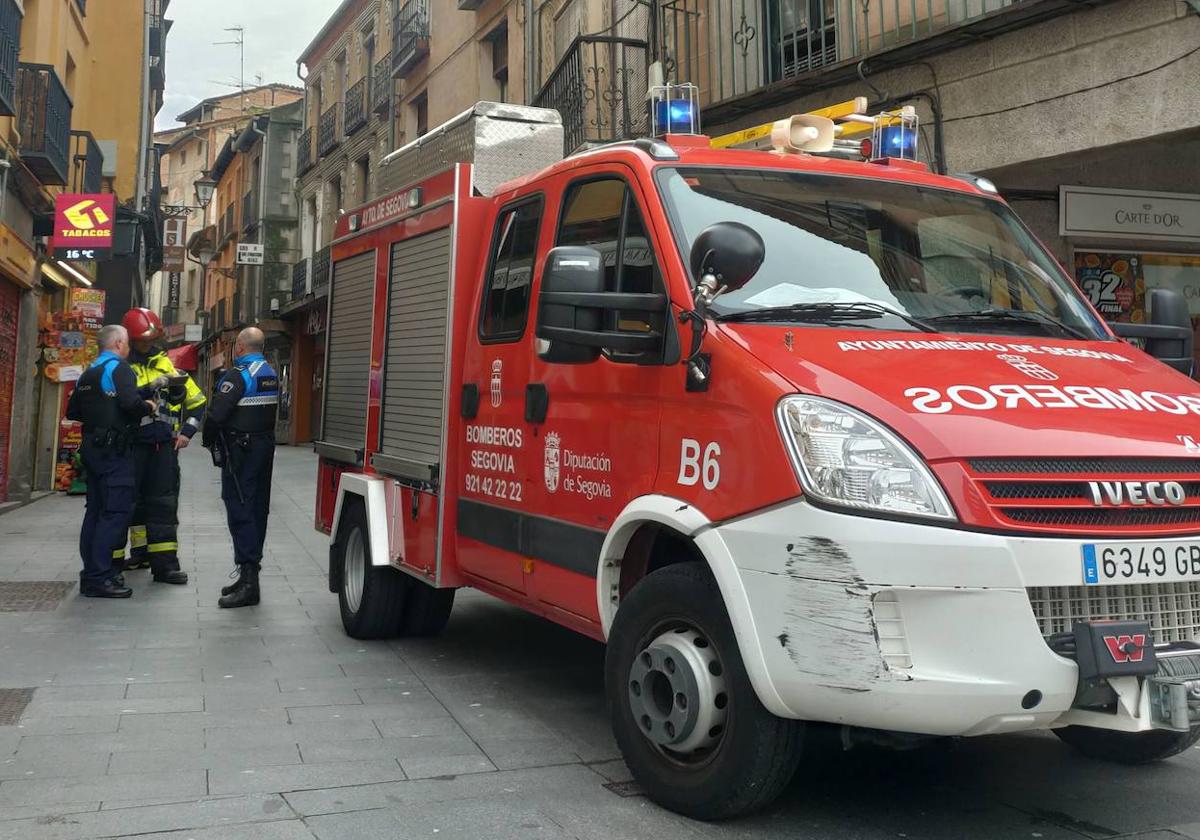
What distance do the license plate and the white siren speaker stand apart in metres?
2.32

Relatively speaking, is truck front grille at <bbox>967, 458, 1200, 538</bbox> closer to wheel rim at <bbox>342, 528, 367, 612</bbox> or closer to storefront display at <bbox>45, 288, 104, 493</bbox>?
wheel rim at <bbox>342, 528, 367, 612</bbox>

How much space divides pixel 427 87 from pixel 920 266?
21.5 meters

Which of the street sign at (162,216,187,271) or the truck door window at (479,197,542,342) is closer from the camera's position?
the truck door window at (479,197,542,342)

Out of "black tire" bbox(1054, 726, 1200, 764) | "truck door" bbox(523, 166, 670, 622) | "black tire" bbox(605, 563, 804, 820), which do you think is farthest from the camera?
"black tire" bbox(1054, 726, 1200, 764)

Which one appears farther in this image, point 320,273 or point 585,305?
point 320,273

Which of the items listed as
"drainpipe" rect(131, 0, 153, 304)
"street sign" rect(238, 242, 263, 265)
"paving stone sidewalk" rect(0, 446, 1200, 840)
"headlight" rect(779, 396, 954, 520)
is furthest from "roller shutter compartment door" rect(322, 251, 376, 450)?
"street sign" rect(238, 242, 263, 265)

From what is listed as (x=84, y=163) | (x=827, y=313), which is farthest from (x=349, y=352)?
(x=84, y=163)

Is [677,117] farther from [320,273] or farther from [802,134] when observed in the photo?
[320,273]

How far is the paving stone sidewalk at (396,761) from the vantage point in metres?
3.67

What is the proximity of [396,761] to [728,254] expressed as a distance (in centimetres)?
220

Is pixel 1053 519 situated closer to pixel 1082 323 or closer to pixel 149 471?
pixel 1082 323

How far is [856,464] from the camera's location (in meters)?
3.18

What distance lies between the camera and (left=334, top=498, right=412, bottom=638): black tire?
253 inches

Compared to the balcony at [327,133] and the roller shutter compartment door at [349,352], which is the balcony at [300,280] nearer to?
the balcony at [327,133]
